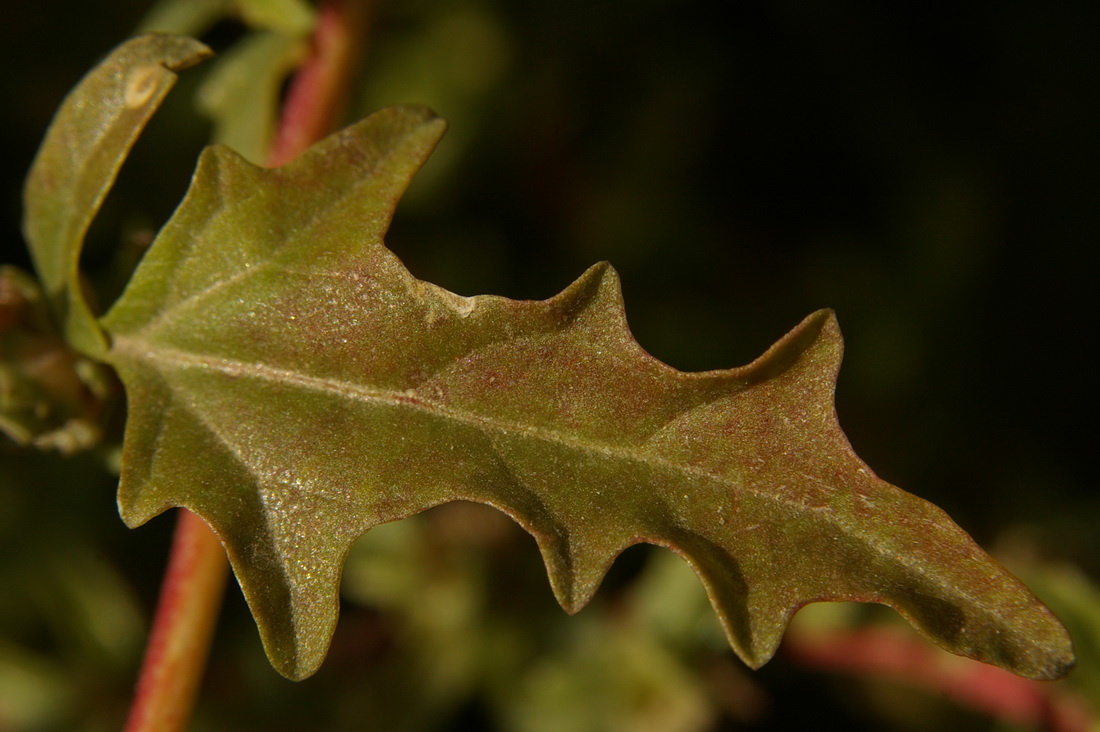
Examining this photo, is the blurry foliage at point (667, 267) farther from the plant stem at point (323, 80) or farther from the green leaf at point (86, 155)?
the green leaf at point (86, 155)

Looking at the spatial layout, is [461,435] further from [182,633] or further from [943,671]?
[943,671]

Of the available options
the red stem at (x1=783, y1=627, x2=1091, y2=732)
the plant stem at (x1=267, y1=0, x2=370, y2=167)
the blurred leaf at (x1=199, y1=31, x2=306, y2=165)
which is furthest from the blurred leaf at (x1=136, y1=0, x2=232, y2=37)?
the red stem at (x1=783, y1=627, x2=1091, y2=732)

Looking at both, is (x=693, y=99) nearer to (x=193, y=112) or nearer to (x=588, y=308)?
(x=193, y=112)

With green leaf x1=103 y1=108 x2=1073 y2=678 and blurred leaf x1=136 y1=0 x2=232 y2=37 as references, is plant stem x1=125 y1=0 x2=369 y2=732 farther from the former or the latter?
blurred leaf x1=136 y1=0 x2=232 y2=37

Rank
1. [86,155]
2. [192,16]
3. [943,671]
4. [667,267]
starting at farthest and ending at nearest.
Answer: [667,267], [943,671], [192,16], [86,155]

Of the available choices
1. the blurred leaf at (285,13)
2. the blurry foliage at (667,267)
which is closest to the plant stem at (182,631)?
the blurred leaf at (285,13)

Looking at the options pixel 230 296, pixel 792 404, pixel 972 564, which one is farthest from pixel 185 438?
pixel 972 564

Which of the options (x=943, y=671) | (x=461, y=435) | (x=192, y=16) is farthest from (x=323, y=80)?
(x=943, y=671)
